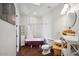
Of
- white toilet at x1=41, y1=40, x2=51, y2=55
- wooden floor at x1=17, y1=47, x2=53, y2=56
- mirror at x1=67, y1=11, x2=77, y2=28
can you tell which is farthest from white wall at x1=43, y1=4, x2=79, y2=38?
wooden floor at x1=17, y1=47, x2=53, y2=56

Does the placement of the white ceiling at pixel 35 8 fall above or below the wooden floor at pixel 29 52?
above

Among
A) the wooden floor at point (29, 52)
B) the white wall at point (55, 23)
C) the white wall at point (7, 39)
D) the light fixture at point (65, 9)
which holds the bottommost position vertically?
the wooden floor at point (29, 52)

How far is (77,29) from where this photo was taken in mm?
1476

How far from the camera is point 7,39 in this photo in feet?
4.64

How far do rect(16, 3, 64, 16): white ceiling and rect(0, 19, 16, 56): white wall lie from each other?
0.90 feet

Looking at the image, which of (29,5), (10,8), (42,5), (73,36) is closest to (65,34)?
(73,36)

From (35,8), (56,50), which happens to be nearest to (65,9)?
(35,8)

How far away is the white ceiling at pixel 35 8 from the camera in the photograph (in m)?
1.49

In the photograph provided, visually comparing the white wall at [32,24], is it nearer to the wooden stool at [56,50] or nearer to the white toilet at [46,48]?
the white toilet at [46,48]

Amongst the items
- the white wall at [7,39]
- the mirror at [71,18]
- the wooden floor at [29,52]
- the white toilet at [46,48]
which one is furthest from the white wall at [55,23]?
the white wall at [7,39]

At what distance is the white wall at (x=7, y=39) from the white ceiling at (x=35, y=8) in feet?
0.90

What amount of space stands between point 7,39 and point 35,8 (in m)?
0.57

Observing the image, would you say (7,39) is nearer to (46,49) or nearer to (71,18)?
(46,49)

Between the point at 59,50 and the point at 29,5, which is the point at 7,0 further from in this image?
the point at 59,50
